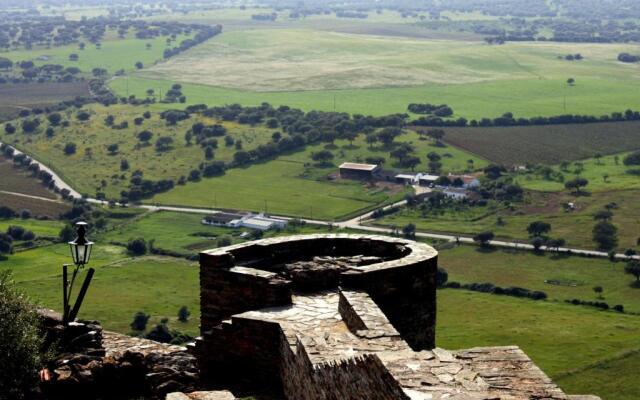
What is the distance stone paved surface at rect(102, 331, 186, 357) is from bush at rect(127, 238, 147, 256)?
7666cm

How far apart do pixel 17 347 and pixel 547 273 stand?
7644 centimetres

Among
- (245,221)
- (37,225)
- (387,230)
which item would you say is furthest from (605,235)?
(37,225)

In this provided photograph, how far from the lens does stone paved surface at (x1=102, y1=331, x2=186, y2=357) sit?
17516mm

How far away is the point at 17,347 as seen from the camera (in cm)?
1566

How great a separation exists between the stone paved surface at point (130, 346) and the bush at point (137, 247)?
76.7 meters

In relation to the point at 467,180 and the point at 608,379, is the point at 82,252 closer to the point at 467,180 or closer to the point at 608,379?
the point at 608,379

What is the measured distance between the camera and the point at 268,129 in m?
154

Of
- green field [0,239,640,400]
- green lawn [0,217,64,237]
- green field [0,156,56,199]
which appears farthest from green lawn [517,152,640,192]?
green field [0,156,56,199]

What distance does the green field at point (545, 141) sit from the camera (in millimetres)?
138750

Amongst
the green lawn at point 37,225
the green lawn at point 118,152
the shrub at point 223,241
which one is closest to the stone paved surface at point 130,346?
the shrub at point 223,241

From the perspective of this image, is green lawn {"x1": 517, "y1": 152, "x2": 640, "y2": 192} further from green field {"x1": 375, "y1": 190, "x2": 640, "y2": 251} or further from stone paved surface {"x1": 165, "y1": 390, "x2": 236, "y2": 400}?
stone paved surface {"x1": 165, "y1": 390, "x2": 236, "y2": 400}

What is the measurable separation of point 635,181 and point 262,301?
110m

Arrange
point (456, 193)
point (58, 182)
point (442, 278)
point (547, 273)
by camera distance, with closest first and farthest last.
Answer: point (442, 278) < point (547, 273) < point (456, 193) < point (58, 182)

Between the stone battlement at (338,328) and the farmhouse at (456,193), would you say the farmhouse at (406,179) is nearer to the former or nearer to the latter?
the farmhouse at (456,193)
